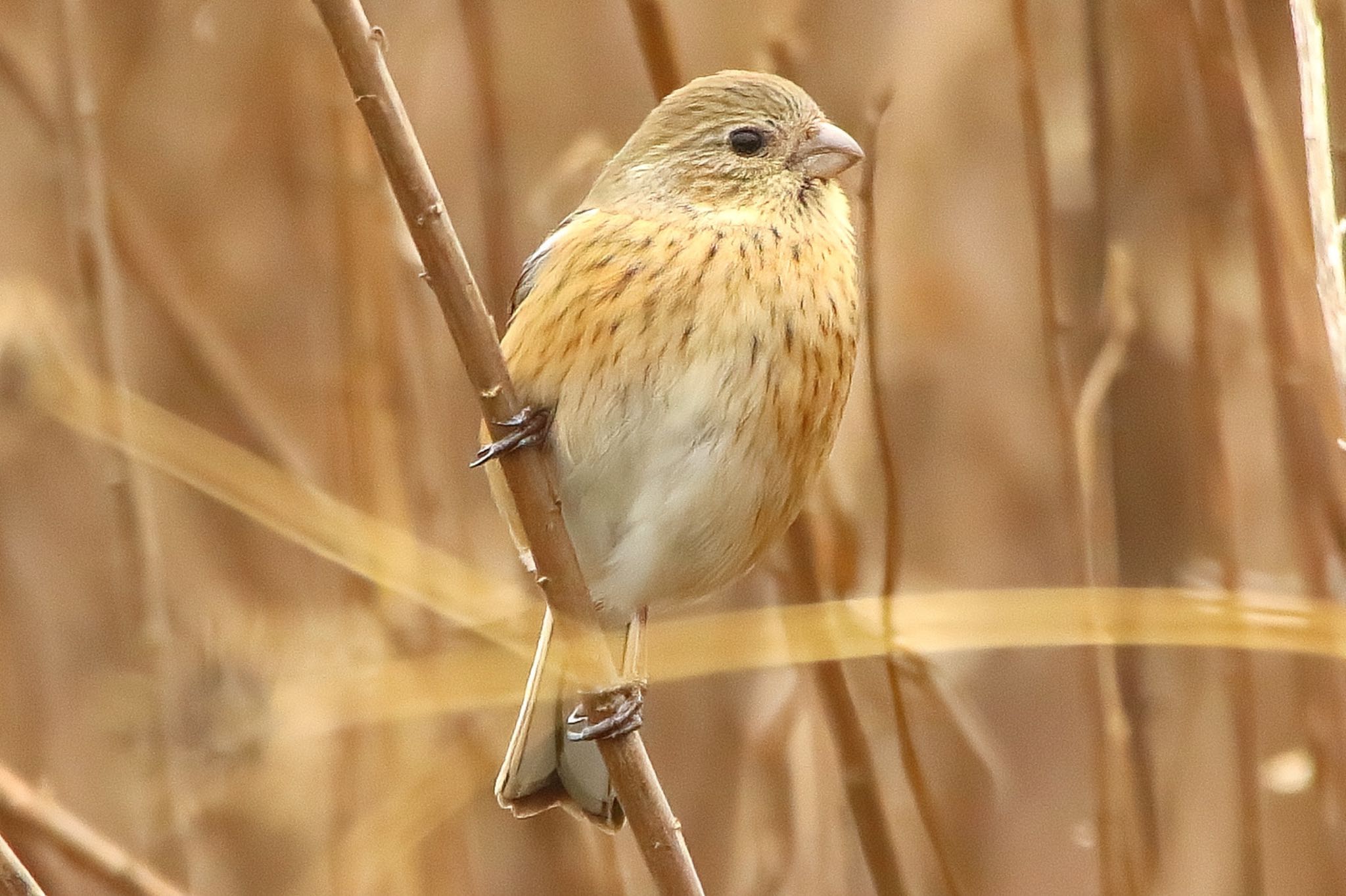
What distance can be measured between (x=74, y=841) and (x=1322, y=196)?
144cm

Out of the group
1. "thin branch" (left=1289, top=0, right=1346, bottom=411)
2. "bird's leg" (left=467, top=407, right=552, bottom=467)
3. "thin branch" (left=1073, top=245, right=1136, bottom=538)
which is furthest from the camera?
"thin branch" (left=1073, top=245, right=1136, bottom=538)

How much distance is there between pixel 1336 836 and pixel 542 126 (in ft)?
6.44

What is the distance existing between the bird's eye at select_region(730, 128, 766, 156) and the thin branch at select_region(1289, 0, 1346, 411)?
3.04ft

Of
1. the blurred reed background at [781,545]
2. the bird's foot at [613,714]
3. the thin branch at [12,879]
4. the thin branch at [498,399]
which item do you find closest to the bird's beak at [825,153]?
the blurred reed background at [781,545]

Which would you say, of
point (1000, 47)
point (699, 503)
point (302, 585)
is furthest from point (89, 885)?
point (1000, 47)

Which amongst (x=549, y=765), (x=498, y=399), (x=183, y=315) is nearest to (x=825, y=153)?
(x=498, y=399)

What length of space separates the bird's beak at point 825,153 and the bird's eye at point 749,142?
57 millimetres

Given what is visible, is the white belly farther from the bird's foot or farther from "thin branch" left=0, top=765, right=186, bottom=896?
"thin branch" left=0, top=765, right=186, bottom=896

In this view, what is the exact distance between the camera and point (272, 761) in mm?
2537

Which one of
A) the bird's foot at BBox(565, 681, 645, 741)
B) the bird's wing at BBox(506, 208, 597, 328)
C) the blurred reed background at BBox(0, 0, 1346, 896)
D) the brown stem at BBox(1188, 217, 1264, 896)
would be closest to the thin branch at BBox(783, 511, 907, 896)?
the blurred reed background at BBox(0, 0, 1346, 896)

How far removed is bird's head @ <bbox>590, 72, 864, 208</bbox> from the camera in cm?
218

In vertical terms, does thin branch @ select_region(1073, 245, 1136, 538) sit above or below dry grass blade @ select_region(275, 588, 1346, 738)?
above

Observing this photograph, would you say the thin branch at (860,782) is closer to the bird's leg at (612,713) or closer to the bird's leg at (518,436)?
the bird's leg at (612,713)

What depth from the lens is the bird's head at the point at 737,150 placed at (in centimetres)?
218
